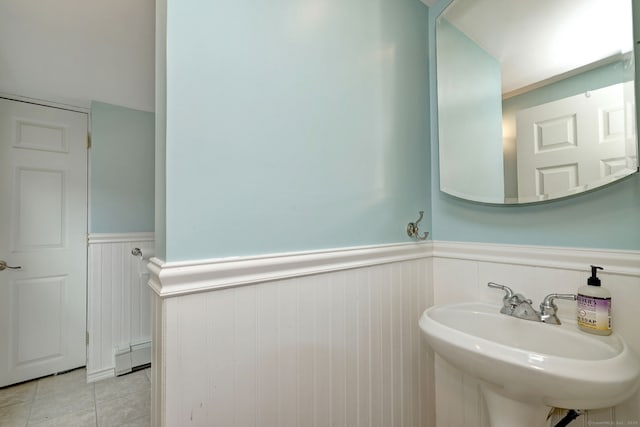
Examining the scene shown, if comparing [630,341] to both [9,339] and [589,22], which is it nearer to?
[589,22]

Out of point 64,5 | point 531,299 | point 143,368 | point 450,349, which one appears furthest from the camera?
point 143,368

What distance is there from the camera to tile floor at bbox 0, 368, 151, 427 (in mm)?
1581

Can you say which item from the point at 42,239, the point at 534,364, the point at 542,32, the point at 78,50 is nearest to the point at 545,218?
the point at 534,364

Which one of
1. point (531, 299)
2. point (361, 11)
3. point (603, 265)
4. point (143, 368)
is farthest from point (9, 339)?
point (603, 265)

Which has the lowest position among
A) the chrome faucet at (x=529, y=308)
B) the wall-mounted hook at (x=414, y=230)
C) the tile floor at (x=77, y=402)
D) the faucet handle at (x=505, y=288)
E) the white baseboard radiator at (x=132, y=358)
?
the tile floor at (x=77, y=402)

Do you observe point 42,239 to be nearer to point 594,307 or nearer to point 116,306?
point 116,306

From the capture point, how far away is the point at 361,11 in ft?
3.40

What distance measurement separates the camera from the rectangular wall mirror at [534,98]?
2.71 feet

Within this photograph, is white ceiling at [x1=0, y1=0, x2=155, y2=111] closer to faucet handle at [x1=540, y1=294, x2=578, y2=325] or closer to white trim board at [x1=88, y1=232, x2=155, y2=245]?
white trim board at [x1=88, y1=232, x2=155, y2=245]

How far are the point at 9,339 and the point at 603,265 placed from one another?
329 centimetres

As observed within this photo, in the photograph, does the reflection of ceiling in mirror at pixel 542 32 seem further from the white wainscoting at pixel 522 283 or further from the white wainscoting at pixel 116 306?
the white wainscoting at pixel 116 306

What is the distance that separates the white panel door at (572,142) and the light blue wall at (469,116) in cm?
9

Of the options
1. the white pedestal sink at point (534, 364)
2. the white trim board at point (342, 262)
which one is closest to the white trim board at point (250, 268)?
the white trim board at point (342, 262)

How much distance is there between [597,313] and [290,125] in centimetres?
106
